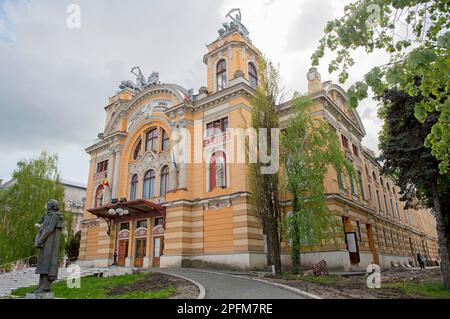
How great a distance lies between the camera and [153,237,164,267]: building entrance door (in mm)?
23500

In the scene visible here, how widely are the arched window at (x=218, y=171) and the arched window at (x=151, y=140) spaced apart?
22.6ft

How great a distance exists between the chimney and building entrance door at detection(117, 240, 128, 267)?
19.3 meters

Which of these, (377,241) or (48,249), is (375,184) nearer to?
(377,241)

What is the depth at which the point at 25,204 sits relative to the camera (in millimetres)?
28109

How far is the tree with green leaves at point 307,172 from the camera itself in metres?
15.7

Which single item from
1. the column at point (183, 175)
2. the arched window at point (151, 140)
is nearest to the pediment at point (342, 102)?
the column at point (183, 175)

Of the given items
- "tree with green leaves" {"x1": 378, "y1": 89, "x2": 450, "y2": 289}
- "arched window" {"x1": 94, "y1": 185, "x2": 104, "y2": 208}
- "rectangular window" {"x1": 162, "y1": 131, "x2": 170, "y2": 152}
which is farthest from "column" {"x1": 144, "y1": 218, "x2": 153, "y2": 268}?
"tree with green leaves" {"x1": 378, "y1": 89, "x2": 450, "y2": 289}

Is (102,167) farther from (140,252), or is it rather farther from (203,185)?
(203,185)

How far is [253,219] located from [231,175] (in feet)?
10.8

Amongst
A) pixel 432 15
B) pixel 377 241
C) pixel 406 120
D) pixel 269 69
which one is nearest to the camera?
pixel 432 15

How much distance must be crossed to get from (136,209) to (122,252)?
14.6ft

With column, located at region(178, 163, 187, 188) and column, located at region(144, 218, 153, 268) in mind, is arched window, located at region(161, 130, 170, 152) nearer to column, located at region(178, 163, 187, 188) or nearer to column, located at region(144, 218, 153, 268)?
column, located at region(178, 163, 187, 188)
